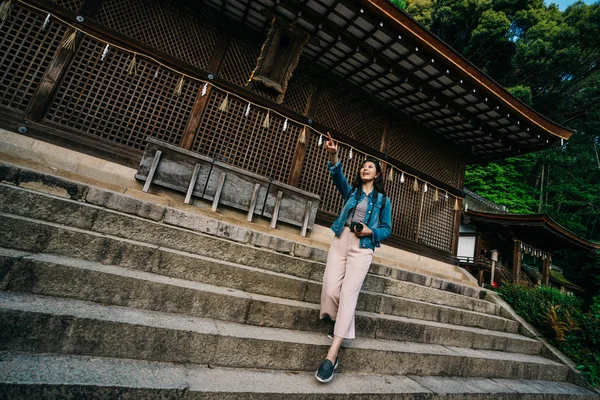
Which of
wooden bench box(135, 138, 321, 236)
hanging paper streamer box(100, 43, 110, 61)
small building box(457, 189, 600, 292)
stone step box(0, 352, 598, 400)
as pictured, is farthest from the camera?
small building box(457, 189, 600, 292)

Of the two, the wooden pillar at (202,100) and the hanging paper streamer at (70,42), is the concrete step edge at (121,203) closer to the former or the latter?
the wooden pillar at (202,100)

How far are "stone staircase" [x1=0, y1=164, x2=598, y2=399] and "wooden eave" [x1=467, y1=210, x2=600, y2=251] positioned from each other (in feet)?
30.4

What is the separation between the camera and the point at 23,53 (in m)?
5.37

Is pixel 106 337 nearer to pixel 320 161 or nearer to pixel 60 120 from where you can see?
pixel 60 120

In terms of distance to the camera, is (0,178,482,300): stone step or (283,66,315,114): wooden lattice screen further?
(283,66,315,114): wooden lattice screen

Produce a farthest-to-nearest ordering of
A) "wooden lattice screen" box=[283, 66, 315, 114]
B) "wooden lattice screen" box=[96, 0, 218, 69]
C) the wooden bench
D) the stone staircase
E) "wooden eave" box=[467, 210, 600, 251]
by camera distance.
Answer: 1. "wooden eave" box=[467, 210, 600, 251]
2. "wooden lattice screen" box=[283, 66, 315, 114]
3. "wooden lattice screen" box=[96, 0, 218, 69]
4. the wooden bench
5. the stone staircase

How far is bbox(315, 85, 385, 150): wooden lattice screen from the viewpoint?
783cm

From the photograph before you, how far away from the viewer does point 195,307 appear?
275 centimetres

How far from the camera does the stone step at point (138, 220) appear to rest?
3.01 m

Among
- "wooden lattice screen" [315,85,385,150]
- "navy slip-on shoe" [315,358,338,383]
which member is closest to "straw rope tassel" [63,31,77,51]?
"wooden lattice screen" [315,85,385,150]

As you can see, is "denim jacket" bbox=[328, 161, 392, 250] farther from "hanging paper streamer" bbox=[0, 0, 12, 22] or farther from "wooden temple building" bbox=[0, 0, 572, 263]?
"hanging paper streamer" bbox=[0, 0, 12, 22]

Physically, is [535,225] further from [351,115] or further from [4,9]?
[4,9]

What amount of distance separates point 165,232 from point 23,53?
5.43 meters

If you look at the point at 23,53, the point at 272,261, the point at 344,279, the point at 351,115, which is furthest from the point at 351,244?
the point at 23,53
